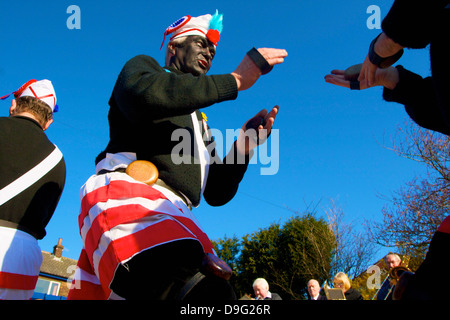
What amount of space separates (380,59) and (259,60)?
0.50 m

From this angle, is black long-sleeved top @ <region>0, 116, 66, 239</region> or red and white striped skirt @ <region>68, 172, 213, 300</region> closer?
red and white striped skirt @ <region>68, 172, 213, 300</region>

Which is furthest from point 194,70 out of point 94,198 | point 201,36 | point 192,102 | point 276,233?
point 276,233

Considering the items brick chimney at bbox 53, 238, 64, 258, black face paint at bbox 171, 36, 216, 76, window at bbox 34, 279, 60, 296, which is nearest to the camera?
black face paint at bbox 171, 36, 216, 76

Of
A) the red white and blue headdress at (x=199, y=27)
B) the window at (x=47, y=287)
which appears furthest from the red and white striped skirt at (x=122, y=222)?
the window at (x=47, y=287)

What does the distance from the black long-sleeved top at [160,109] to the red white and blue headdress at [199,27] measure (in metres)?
0.58

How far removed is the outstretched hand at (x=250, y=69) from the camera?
160 cm

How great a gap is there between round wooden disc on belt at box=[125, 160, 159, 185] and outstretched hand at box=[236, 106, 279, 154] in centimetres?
71

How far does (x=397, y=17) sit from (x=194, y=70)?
1.17 m

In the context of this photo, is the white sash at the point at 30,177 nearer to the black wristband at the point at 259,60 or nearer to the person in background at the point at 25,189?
the person in background at the point at 25,189

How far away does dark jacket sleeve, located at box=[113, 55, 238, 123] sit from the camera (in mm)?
1445

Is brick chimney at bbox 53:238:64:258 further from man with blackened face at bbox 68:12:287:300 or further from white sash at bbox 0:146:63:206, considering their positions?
man with blackened face at bbox 68:12:287:300

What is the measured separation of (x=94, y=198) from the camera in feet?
4.75

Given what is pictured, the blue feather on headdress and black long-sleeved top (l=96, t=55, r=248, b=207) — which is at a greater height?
the blue feather on headdress

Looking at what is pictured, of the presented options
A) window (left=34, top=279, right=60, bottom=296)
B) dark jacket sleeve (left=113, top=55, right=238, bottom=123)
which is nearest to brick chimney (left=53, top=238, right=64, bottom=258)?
window (left=34, top=279, right=60, bottom=296)
